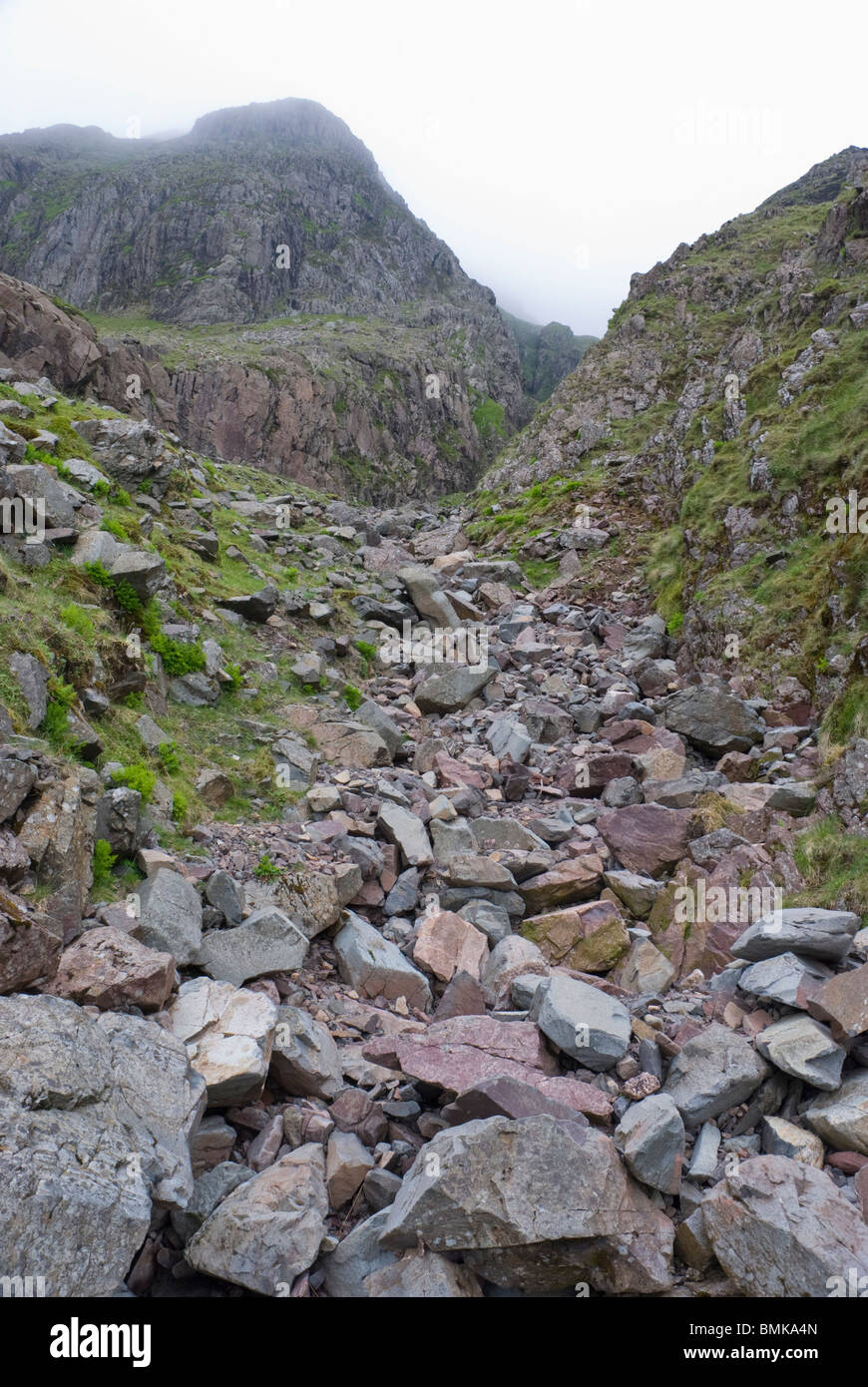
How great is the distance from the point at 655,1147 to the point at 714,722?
10.1 m

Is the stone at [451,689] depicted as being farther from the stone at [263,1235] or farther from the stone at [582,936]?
the stone at [263,1235]

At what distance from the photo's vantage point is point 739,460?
21344mm

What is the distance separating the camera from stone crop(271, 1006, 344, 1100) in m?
6.26

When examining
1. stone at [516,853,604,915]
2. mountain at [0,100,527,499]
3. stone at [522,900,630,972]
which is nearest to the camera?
stone at [522,900,630,972]

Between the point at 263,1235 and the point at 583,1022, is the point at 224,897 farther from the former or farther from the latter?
the point at 583,1022

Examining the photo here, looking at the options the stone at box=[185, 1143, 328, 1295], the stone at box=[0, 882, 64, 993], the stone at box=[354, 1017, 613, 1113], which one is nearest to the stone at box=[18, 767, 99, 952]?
the stone at box=[0, 882, 64, 993]

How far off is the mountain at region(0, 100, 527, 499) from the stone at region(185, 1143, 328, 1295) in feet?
178

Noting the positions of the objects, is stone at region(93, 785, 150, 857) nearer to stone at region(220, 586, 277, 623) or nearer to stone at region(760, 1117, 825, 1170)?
stone at region(760, 1117, 825, 1170)

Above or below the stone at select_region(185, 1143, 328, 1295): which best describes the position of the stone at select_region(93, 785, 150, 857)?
above

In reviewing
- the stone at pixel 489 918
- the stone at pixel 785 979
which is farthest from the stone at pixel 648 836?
the stone at pixel 785 979

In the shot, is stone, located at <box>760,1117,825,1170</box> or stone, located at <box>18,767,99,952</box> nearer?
stone, located at <box>760,1117,825,1170</box>

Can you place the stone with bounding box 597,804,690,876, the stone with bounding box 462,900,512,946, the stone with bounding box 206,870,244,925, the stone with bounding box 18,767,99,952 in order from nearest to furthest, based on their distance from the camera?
the stone with bounding box 18,767,99,952 < the stone with bounding box 206,870,244,925 < the stone with bounding box 462,900,512,946 < the stone with bounding box 597,804,690,876
